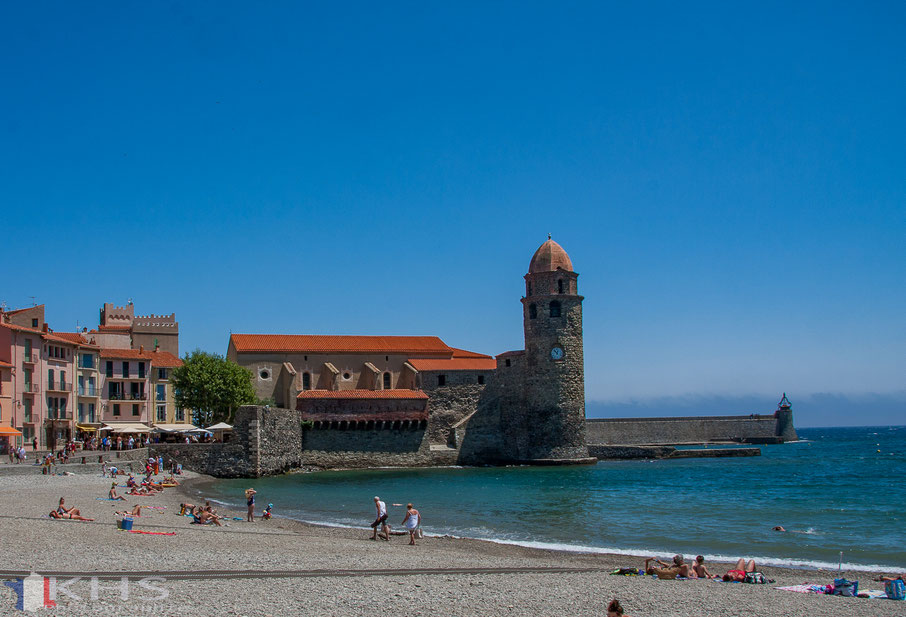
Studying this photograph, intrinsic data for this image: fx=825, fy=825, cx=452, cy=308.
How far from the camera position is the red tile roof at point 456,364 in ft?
183

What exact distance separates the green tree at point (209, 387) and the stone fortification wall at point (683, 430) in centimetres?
3502

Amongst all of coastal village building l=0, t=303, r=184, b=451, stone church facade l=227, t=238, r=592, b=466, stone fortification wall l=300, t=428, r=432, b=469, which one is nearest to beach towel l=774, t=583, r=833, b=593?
coastal village building l=0, t=303, r=184, b=451

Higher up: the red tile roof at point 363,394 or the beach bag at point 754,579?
the red tile roof at point 363,394

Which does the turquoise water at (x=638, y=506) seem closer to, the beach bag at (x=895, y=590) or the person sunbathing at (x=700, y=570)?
the person sunbathing at (x=700, y=570)

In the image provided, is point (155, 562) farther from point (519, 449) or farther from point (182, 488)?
point (519, 449)

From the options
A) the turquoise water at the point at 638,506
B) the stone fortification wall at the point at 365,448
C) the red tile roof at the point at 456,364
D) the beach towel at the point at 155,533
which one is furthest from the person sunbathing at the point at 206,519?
the red tile roof at the point at 456,364

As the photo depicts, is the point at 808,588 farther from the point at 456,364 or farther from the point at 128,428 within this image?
the point at 456,364

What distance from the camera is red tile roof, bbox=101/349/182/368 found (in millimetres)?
54594

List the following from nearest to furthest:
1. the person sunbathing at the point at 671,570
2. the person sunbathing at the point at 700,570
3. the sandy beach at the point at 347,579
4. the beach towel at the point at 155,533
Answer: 1. the sandy beach at the point at 347,579
2. the person sunbathing at the point at 671,570
3. the person sunbathing at the point at 700,570
4. the beach towel at the point at 155,533

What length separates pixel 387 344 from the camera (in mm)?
61562

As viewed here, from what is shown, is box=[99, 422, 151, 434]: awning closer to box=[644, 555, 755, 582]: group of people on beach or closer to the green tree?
the green tree

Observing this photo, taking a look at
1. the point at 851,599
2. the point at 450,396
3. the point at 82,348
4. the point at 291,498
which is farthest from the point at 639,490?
the point at 82,348

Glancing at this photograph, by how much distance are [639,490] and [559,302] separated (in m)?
18.8

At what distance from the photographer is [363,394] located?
52750 millimetres
